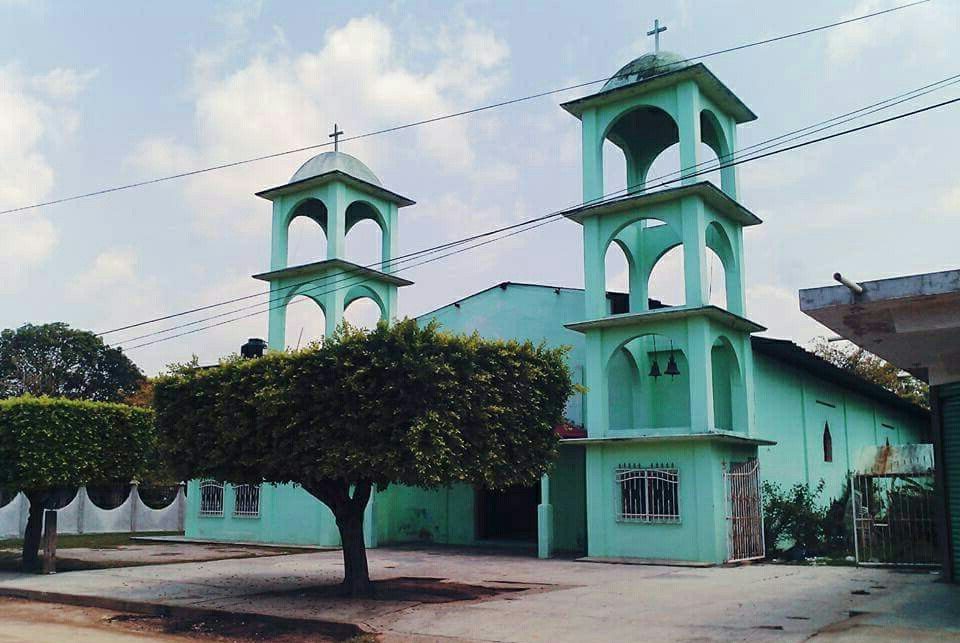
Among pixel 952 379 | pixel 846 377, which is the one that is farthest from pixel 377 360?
pixel 846 377

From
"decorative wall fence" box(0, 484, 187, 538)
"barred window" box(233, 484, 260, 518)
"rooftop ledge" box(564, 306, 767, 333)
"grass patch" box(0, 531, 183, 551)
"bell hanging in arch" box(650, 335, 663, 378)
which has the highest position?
"rooftop ledge" box(564, 306, 767, 333)

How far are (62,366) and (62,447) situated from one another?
3596cm

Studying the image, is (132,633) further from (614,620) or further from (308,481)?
(614,620)

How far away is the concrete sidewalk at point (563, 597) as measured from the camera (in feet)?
36.7

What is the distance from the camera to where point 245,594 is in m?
14.9

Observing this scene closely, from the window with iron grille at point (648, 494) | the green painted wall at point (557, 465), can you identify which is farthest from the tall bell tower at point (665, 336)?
the green painted wall at point (557, 465)

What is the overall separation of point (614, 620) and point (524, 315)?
47.6 feet

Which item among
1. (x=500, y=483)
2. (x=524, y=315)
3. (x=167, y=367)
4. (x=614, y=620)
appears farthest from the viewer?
(x=524, y=315)

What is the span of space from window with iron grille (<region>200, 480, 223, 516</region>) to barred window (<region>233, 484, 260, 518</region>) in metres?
0.66

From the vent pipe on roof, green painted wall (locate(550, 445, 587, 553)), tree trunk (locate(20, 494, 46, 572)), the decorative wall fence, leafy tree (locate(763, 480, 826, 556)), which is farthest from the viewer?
the decorative wall fence

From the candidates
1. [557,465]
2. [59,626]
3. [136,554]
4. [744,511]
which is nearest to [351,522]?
[59,626]

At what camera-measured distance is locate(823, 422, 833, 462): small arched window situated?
2839 cm

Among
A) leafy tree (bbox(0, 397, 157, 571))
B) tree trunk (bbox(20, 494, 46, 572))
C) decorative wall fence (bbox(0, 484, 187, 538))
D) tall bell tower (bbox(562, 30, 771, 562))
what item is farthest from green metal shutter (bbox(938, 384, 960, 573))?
Answer: decorative wall fence (bbox(0, 484, 187, 538))

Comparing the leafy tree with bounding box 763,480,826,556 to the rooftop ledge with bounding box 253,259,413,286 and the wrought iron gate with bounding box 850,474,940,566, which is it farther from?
the rooftop ledge with bounding box 253,259,413,286
